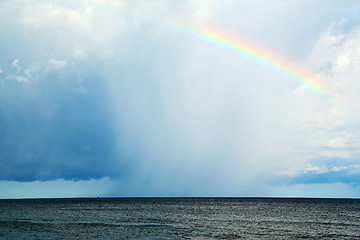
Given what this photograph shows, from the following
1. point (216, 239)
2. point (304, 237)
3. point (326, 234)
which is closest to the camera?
point (216, 239)

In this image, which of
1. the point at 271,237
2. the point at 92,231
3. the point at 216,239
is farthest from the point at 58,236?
the point at 271,237

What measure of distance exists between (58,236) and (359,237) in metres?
51.0

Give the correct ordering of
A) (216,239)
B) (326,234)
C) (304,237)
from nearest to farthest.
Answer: (216,239)
(304,237)
(326,234)

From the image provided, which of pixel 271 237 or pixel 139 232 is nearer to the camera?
pixel 271 237

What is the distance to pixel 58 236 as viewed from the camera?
5909 centimetres

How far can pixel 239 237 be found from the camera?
193 feet

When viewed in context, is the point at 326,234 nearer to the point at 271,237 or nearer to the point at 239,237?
the point at 271,237

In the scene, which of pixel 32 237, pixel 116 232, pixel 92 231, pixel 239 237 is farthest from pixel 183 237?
pixel 32 237

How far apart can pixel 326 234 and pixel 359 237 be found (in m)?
5.85

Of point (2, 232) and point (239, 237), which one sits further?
point (2, 232)

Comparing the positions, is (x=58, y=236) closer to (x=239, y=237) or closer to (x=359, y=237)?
(x=239, y=237)

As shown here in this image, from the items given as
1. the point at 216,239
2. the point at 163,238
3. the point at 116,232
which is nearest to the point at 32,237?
the point at 116,232

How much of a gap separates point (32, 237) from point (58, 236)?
399 cm

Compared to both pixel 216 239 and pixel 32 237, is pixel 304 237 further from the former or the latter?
pixel 32 237
